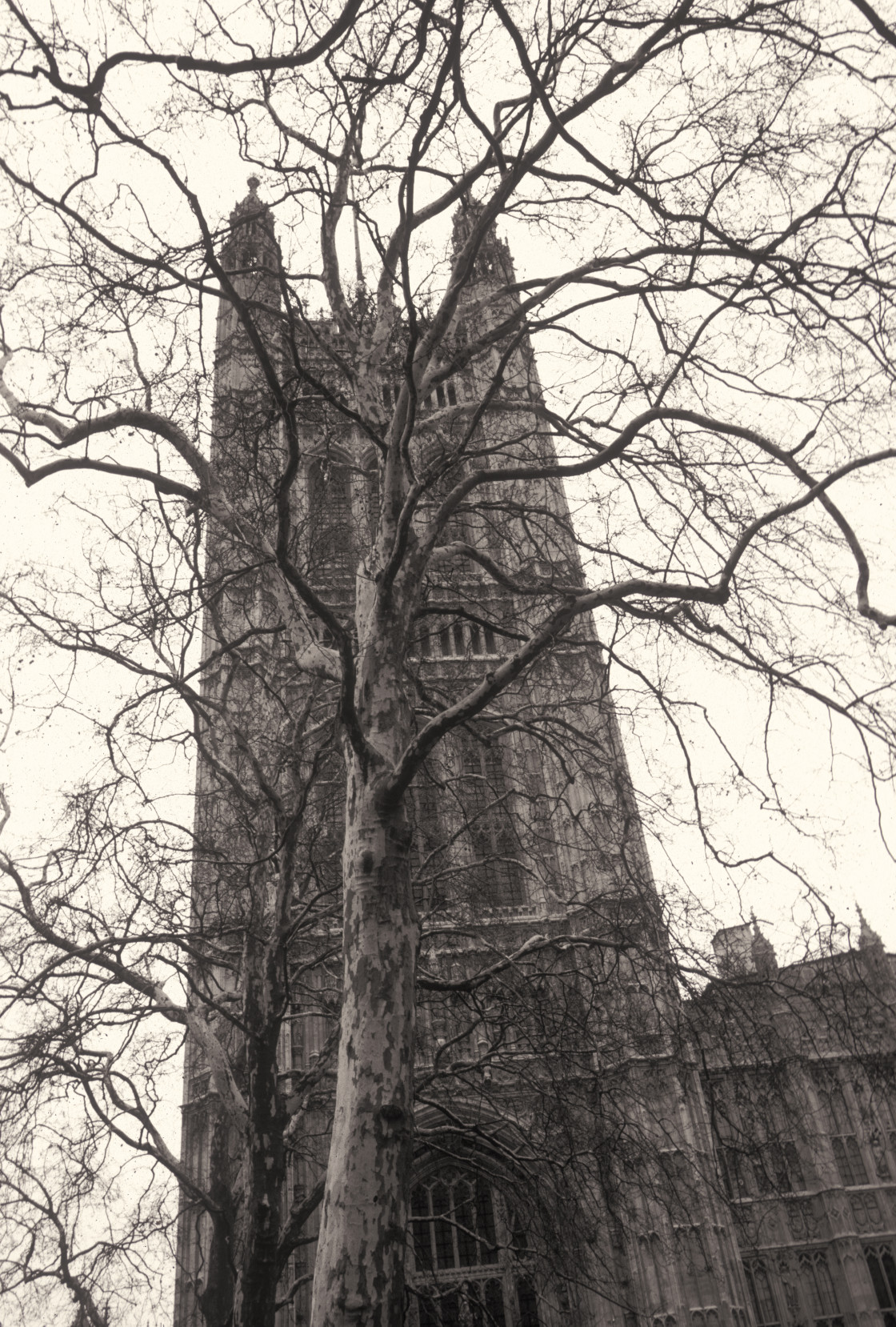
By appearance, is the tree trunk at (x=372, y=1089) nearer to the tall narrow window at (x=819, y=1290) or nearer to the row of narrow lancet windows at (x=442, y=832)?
the row of narrow lancet windows at (x=442, y=832)

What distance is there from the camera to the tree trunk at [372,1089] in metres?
4.11

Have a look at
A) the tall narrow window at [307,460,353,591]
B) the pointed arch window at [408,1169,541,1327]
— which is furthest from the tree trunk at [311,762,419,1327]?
the pointed arch window at [408,1169,541,1327]

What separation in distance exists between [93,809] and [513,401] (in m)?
4.66

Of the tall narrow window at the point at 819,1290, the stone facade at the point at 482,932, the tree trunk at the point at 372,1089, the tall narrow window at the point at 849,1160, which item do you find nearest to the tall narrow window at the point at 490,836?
the stone facade at the point at 482,932

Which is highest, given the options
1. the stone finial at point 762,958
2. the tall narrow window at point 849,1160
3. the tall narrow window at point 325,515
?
the tall narrow window at point 325,515

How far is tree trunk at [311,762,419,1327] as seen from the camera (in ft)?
13.5

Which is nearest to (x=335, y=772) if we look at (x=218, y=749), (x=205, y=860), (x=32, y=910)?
(x=218, y=749)

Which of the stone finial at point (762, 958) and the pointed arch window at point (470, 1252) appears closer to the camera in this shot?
the stone finial at point (762, 958)

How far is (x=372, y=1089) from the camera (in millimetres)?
4484

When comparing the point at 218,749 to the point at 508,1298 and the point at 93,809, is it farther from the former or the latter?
the point at 508,1298

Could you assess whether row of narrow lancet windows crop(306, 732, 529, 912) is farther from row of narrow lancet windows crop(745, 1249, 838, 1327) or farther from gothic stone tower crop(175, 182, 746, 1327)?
row of narrow lancet windows crop(745, 1249, 838, 1327)

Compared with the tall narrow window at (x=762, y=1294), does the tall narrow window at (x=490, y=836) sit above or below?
above

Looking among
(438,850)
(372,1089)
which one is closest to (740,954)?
(438,850)

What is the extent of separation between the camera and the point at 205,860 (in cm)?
873
